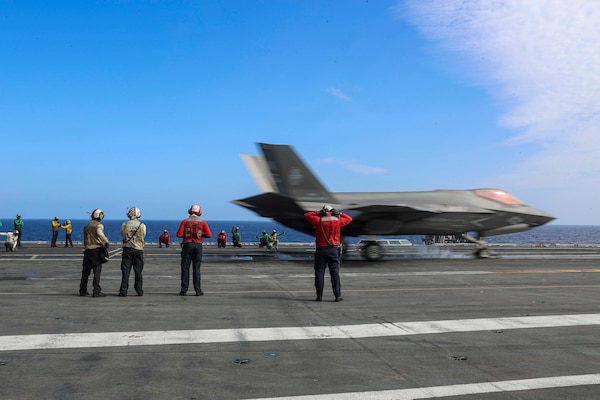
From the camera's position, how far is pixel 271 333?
8.23m

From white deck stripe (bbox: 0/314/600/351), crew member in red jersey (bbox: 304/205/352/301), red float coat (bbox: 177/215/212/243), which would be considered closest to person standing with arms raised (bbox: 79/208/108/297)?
red float coat (bbox: 177/215/212/243)

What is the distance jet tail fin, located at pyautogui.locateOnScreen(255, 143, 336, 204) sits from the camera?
74.7 feet

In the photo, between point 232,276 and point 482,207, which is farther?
point 482,207

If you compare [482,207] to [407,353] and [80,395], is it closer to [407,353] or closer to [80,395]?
[407,353]

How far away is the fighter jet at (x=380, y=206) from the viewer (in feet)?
74.1

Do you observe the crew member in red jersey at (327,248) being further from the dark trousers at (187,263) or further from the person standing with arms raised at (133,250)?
the person standing with arms raised at (133,250)

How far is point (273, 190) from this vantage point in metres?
23.3

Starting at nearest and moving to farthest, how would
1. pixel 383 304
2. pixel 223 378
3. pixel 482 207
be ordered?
pixel 223 378, pixel 383 304, pixel 482 207

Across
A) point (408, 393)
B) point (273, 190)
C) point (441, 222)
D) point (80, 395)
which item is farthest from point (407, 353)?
point (441, 222)

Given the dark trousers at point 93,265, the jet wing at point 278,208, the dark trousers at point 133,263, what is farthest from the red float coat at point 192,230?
the jet wing at point 278,208

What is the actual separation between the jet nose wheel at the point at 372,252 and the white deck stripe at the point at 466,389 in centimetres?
1781

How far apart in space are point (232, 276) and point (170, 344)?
32.0ft

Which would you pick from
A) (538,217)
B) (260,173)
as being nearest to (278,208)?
(260,173)

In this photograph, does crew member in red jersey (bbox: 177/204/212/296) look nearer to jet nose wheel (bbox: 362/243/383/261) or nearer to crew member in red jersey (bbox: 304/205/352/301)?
crew member in red jersey (bbox: 304/205/352/301)
